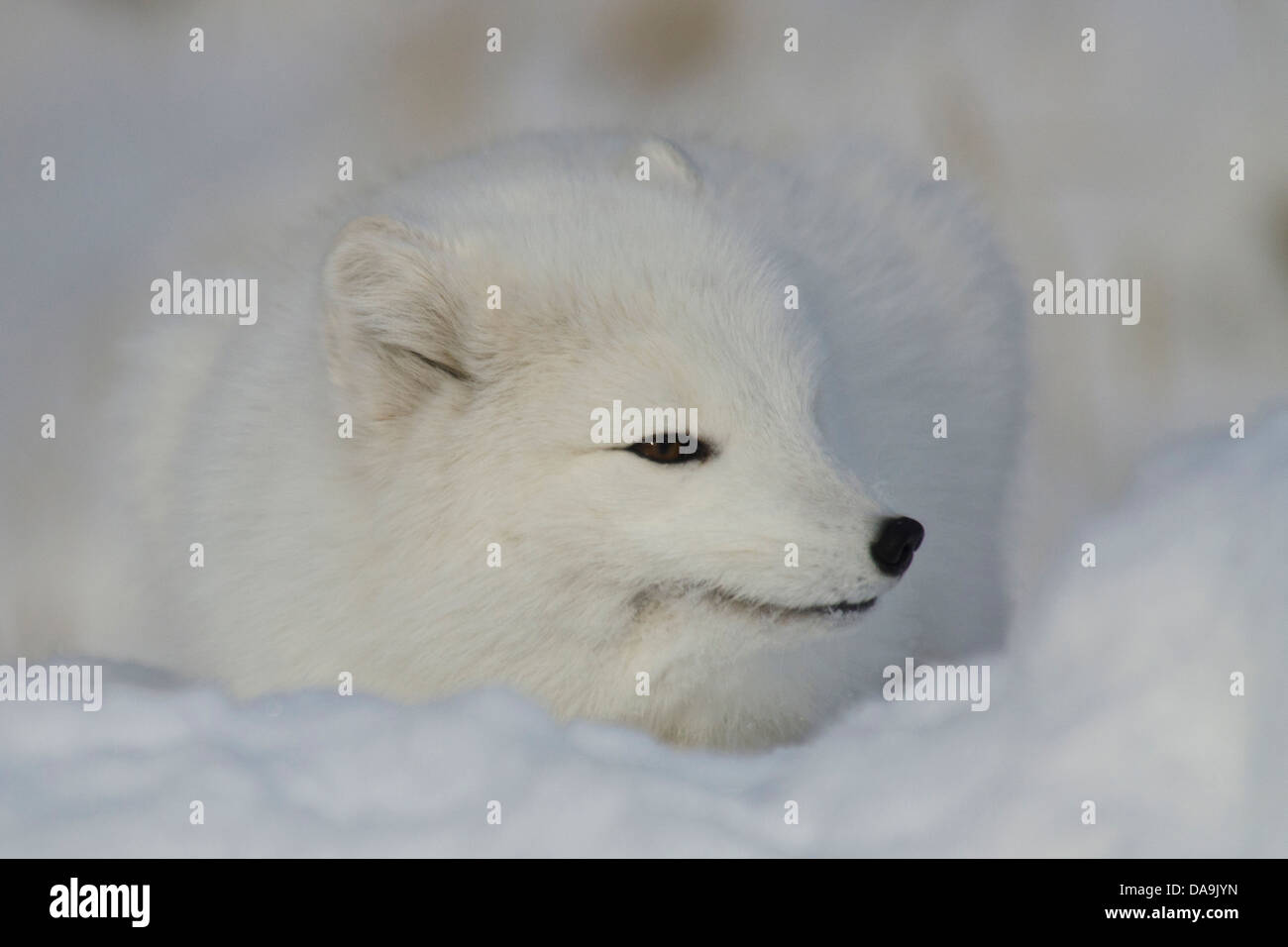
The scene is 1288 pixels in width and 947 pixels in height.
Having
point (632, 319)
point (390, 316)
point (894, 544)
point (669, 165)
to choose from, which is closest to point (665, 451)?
point (632, 319)

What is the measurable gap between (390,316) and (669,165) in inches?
35.2

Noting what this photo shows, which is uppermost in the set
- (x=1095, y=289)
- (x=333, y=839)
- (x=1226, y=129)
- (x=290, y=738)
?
(x=1226, y=129)

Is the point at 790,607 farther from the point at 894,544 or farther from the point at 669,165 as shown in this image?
the point at 669,165

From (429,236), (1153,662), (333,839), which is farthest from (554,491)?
Answer: (1153,662)

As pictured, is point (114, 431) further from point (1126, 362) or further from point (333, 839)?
point (1126, 362)

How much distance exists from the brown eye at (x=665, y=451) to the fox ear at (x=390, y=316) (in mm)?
441

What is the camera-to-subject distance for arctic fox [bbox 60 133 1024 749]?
2738 mm

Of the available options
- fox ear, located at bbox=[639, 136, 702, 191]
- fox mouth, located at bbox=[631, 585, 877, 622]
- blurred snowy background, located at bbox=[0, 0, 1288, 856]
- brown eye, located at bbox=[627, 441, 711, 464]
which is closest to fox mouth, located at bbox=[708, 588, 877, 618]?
fox mouth, located at bbox=[631, 585, 877, 622]

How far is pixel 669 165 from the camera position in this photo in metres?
3.49

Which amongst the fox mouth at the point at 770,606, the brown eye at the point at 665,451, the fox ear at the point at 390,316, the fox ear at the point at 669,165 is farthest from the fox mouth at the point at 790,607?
the fox ear at the point at 669,165

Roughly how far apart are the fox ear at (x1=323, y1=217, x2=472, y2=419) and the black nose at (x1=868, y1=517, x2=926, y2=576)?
35.0 inches

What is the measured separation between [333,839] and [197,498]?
160 cm

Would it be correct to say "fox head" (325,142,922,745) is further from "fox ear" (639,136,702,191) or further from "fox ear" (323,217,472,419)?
"fox ear" (639,136,702,191)

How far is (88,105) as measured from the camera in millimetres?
5355
